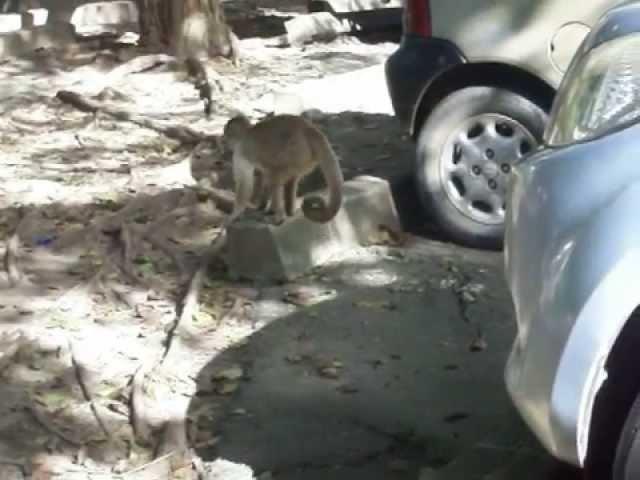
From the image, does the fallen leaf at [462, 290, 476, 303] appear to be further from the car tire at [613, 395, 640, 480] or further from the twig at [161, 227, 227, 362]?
the car tire at [613, 395, 640, 480]

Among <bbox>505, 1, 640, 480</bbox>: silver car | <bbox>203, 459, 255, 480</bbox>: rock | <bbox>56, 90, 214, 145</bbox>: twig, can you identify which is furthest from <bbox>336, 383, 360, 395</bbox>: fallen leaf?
<bbox>56, 90, 214, 145</bbox>: twig

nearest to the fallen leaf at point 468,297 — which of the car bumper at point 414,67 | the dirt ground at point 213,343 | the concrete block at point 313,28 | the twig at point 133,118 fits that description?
the dirt ground at point 213,343

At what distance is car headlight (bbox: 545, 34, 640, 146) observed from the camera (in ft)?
12.6

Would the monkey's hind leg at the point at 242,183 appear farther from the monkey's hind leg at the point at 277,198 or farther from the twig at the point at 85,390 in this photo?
the twig at the point at 85,390

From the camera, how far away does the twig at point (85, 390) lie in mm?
5496

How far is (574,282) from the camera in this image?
3592mm

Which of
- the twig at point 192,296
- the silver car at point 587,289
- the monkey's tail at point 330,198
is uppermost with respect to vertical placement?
the silver car at point 587,289

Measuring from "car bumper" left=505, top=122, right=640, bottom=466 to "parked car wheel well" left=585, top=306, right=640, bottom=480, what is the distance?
2.7 inches

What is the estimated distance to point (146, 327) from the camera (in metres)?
6.65

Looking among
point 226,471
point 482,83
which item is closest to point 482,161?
point 482,83

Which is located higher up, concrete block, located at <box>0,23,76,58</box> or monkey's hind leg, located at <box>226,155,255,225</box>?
monkey's hind leg, located at <box>226,155,255,225</box>

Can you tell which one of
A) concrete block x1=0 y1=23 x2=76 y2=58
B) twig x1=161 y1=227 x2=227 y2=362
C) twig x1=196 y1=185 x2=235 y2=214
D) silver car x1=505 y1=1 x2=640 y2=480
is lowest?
concrete block x1=0 y1=23 x2=76 y2=58

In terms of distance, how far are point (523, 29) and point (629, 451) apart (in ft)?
12.6

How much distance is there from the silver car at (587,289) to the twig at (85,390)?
2.07 meters
